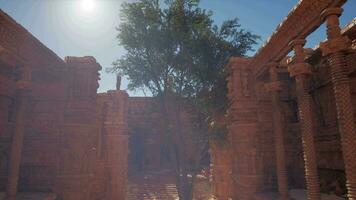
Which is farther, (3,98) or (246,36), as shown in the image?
(246,36)

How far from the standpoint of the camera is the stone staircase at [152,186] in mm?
20894

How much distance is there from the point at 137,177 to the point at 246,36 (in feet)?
53.5

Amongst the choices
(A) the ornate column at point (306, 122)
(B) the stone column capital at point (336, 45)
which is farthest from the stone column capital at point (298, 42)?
(B) the stone column capital at point (336, 45)

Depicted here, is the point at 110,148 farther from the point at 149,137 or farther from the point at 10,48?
the point at 149,137

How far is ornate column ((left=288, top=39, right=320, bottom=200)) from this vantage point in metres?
6.69

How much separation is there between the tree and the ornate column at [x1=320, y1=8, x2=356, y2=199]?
8.28 metres

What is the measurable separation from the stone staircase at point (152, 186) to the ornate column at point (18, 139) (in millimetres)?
14211

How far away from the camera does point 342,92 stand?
5586mm

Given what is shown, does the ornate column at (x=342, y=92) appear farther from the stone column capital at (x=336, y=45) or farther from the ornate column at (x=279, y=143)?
the ornate column at (x=279, y=143)

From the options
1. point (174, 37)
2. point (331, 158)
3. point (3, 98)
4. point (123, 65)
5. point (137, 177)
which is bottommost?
point (137, 177)

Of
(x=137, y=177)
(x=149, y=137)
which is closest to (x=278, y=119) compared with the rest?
(x=137, y=177)

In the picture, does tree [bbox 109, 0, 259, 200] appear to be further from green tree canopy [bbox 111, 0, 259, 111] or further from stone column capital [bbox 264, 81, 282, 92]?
stone column capital [bbox 264, 81, 282, 92]

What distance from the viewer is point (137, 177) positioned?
84.4 feet

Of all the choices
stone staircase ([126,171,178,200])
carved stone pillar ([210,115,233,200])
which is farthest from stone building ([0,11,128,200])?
stone staircase ([126,171,178,200])
